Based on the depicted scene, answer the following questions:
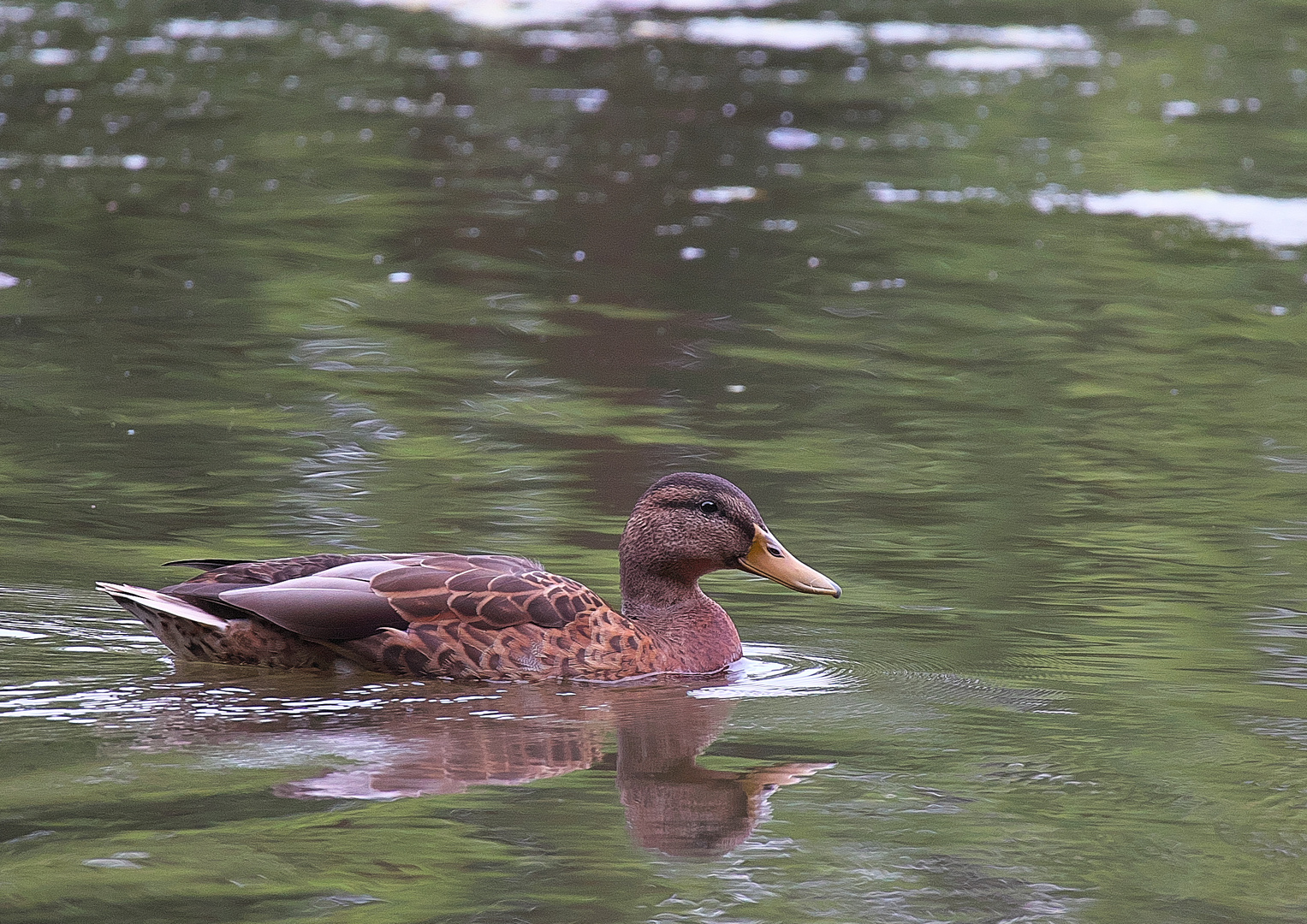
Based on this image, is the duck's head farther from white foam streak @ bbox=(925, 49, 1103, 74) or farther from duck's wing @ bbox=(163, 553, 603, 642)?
white foam streak @ bbox=(925, 49, 1103, 74)

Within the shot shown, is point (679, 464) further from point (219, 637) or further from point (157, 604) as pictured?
point (157, 604)

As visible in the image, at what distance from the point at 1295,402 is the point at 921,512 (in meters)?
3.21

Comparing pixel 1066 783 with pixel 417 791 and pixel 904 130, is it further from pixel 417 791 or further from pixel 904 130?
pixel 904 130

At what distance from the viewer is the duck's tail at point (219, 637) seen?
Result: 670cm

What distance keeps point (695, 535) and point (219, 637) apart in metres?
1.78

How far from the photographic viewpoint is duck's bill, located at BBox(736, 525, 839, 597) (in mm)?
7301

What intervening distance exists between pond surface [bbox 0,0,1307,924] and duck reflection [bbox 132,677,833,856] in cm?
2

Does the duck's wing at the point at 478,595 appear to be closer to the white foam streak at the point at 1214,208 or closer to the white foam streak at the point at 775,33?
the white foam streak at the point at 1214,208

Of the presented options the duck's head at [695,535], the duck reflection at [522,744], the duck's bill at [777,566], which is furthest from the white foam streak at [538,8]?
the duck reflection at [522,744]

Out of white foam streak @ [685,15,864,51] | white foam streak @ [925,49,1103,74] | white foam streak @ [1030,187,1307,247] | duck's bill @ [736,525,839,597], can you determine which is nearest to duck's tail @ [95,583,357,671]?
duck's bill @ [736,525,839,597]

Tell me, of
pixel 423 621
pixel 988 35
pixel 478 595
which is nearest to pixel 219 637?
pixel 423 621

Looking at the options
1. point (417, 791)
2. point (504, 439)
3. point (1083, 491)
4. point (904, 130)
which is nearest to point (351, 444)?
point (504, 439)

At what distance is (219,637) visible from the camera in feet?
22.2

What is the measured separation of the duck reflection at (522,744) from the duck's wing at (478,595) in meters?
0.25
